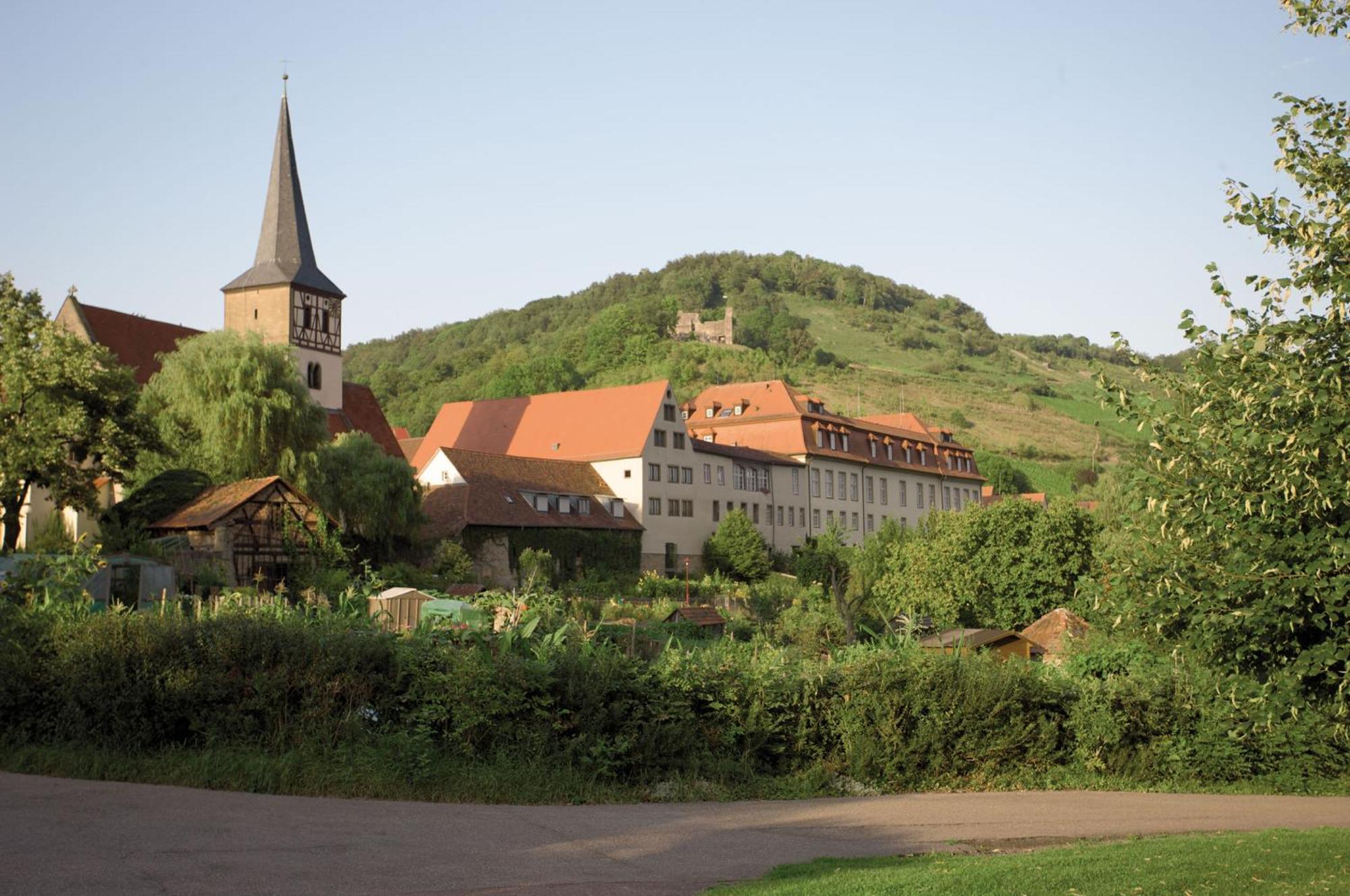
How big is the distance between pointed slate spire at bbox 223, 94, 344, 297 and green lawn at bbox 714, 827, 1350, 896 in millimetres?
55763

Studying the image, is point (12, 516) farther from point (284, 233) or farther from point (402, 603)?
point (284, 233)

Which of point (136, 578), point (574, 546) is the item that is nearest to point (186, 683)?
point (136, 578)

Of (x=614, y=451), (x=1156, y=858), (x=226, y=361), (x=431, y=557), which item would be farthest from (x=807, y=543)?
(x=1156, y=858)

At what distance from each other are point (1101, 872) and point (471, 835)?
523 cm

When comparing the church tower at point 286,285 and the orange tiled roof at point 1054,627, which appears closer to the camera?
the orange tiled roof at point 1054,627

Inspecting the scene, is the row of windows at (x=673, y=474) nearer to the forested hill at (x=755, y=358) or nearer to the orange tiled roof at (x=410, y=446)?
the orange tiled roof at (x=410, y=446)

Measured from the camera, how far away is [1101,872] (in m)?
9.52

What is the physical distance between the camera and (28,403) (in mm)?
35094

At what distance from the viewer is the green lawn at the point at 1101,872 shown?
29.0 ft

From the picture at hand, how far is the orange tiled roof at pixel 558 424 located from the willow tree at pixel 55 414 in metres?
26.0

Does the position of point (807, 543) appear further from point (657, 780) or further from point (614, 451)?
point (657, 780)

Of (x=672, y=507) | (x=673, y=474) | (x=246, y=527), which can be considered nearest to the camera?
(x=246, y=527)

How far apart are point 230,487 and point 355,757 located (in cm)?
2758

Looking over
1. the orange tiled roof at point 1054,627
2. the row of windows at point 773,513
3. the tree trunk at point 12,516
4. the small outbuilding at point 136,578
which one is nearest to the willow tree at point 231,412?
the tree trunk at point 12,516
